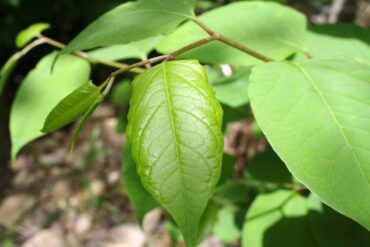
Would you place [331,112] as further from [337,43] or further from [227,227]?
[227,227]

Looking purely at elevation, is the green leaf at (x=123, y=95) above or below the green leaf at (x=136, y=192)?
below

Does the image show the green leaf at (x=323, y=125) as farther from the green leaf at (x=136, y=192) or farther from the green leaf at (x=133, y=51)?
the green leaf at (x=133, y=51)

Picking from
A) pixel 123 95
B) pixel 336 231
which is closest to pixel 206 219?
pixel 336 231

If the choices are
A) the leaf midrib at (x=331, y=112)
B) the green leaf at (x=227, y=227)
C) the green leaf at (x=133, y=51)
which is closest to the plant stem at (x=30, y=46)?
the green leaf at (x=133, y=51)

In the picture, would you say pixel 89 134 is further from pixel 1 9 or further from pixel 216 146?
pixel 216 146

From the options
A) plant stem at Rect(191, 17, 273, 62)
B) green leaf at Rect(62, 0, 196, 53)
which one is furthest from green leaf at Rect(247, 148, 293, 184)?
green leaf at Rect(62, 0, 196, 53)

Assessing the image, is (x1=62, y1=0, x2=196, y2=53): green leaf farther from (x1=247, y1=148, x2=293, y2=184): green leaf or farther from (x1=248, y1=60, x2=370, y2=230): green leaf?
(x1=247, y1=148, x2=293, y2=184): green leaf

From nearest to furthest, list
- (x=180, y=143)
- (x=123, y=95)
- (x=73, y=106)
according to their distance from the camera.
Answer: (x=180, y=143) → (x=73, y=106) → (x=123, y=95)
